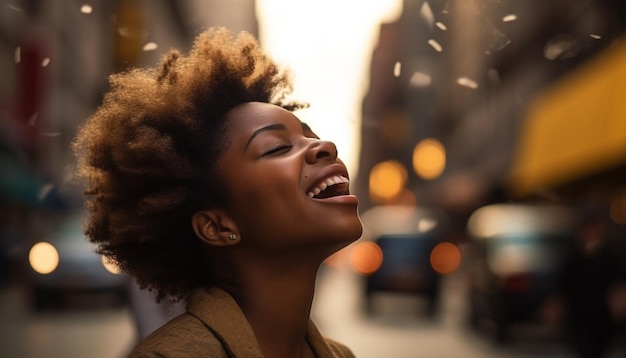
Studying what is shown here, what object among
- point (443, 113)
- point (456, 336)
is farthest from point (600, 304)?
point (443, 113)

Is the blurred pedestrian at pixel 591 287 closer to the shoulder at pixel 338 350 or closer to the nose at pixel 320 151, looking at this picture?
the shoulder at pixel 338 350

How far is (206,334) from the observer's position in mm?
1890

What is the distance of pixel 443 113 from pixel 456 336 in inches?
1903

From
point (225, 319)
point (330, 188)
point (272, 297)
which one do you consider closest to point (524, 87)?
point (330, 188)

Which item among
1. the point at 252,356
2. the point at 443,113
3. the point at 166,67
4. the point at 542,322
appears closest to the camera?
the point at 252,356

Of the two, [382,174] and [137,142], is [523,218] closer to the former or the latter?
[137,142]

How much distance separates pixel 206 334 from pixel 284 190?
35cm

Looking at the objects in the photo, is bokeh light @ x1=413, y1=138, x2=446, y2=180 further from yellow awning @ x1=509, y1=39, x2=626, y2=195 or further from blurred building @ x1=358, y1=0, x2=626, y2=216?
yellow awning @ x1=509, y1=39, x2=626, y2=195

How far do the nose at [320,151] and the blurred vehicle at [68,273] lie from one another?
13170 millimetres

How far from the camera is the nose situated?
6.78 ft

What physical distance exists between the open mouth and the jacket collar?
29cm

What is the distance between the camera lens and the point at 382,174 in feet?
218

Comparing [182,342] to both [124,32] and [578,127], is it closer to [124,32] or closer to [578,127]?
[124,32]

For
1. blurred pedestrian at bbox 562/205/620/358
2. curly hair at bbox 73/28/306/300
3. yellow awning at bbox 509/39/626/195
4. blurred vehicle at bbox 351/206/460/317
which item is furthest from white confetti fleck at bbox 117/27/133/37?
blurred vehicle at bbox 351/206/460/317
